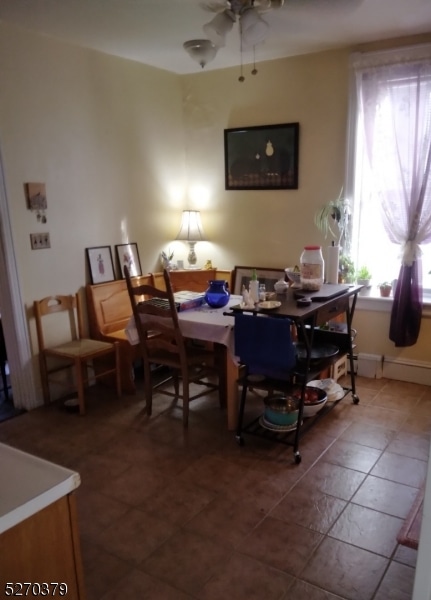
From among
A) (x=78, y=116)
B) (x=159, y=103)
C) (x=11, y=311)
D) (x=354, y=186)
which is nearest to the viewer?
(x=11, y=311)

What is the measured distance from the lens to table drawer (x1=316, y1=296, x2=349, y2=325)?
2771 mm

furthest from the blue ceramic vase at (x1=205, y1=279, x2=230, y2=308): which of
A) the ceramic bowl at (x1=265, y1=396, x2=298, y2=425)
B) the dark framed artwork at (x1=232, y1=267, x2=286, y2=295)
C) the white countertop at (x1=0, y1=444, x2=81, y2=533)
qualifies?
the white countertop at (x1=0, y1=444, x2=81, y2=533)

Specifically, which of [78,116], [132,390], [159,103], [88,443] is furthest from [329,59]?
[88,443]

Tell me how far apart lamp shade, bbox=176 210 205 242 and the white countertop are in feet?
11.5

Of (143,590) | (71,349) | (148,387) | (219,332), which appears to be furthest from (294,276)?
(143,590)

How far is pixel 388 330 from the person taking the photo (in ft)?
12.5

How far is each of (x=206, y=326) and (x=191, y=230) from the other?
1798mm

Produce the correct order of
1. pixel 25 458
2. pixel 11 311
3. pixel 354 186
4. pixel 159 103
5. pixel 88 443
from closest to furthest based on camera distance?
pixel 25 458
pixel 88 443
pixel 11 311
pixel 354 186
pixel 159 103

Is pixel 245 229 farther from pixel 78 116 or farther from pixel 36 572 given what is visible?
pixel 36 572

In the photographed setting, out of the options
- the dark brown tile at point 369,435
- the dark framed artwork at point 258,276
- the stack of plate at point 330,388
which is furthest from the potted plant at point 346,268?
the dark brown tile at point 369,435

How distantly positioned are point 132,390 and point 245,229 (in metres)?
1.77

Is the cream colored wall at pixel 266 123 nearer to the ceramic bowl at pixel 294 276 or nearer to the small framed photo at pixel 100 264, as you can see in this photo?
the ceramic bowl at pixel 294 276

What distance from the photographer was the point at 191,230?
177 inches

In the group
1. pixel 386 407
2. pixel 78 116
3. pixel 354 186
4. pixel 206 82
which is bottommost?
pixel 386 407
